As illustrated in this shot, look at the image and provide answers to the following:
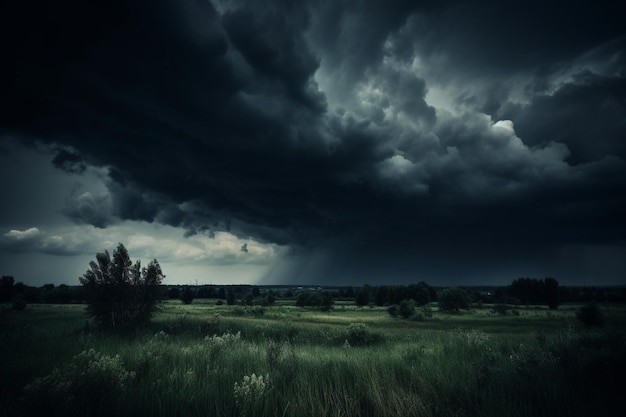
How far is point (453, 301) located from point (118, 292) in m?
97.2

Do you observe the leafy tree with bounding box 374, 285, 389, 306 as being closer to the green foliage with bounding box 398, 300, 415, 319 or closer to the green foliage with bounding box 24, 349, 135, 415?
the green foliage with bounding box 398, 300, 415, 319

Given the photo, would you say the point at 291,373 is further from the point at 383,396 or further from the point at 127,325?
the point at 127,325

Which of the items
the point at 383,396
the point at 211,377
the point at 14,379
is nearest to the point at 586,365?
the point at 383,396

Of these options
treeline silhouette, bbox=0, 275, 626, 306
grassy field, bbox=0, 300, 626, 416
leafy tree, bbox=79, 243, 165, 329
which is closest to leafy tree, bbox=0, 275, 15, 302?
treeline silhouette, bbox=0, 275, 626, 306

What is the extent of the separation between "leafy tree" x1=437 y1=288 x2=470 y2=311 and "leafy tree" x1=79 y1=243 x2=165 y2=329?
93.6m

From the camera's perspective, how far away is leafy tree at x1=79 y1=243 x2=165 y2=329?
22.8m

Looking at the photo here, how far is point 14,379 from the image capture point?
6355 millimetres

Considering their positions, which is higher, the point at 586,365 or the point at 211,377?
the point at 586,365

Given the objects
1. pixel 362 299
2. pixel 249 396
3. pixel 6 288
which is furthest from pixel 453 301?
pixel 6 288

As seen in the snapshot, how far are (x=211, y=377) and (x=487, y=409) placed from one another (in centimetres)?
532

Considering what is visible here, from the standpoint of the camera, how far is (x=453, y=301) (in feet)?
315

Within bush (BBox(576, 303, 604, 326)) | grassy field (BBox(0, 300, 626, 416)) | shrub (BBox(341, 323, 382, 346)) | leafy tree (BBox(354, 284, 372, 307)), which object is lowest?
leafy tree (BBox(354, 284, 372, 307))

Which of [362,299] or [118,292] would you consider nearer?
[118,292]

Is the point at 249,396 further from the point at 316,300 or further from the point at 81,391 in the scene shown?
the point at 316,300
